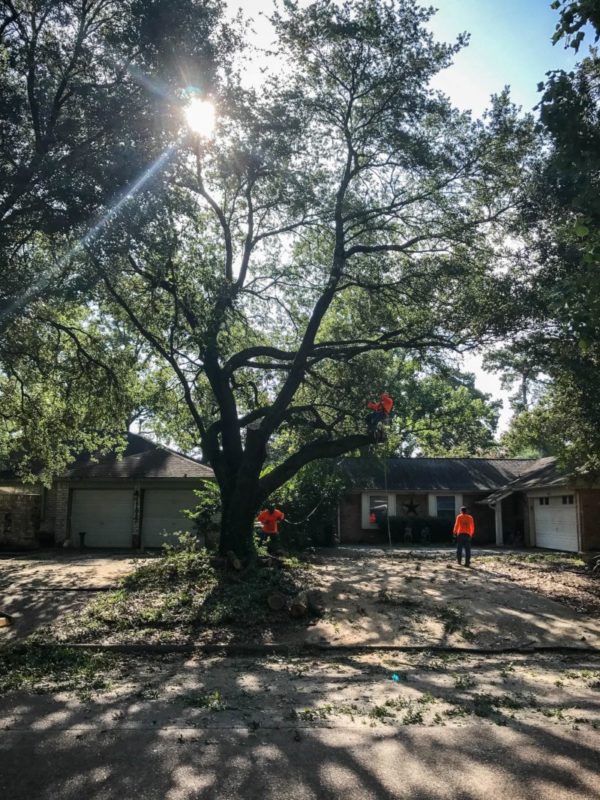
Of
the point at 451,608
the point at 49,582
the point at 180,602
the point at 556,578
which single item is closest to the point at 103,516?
the point at 49,582

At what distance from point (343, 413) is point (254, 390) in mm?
2939

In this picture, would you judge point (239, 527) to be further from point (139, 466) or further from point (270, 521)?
point (139, 466)

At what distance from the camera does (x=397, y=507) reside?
100 ft

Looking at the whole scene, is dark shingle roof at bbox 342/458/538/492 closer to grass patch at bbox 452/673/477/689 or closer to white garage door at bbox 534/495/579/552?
white garage door at bbox 534/495/579/552

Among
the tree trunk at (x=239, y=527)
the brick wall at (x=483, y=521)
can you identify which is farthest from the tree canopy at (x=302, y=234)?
the brick wall at (x=483, y=521)

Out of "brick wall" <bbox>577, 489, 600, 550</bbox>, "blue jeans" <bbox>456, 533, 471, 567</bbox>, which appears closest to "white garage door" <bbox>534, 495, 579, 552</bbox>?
"brick wall" <bbox>577, 489, 600, 550</bbox>

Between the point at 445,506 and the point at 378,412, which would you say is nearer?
the point at 378,412

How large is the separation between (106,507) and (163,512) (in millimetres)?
2381

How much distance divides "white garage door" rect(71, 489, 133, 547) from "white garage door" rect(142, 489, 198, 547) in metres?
0.67

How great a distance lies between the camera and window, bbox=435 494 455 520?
101 ft

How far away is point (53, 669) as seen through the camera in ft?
28.1

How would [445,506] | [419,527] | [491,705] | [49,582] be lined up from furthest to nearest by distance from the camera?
[445,506] → [419,527] → [49,582] → [491,705]

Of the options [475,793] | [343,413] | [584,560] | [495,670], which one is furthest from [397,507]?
[475,793]

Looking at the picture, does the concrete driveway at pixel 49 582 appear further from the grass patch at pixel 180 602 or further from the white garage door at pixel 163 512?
the white garage door at pixel 163 512
